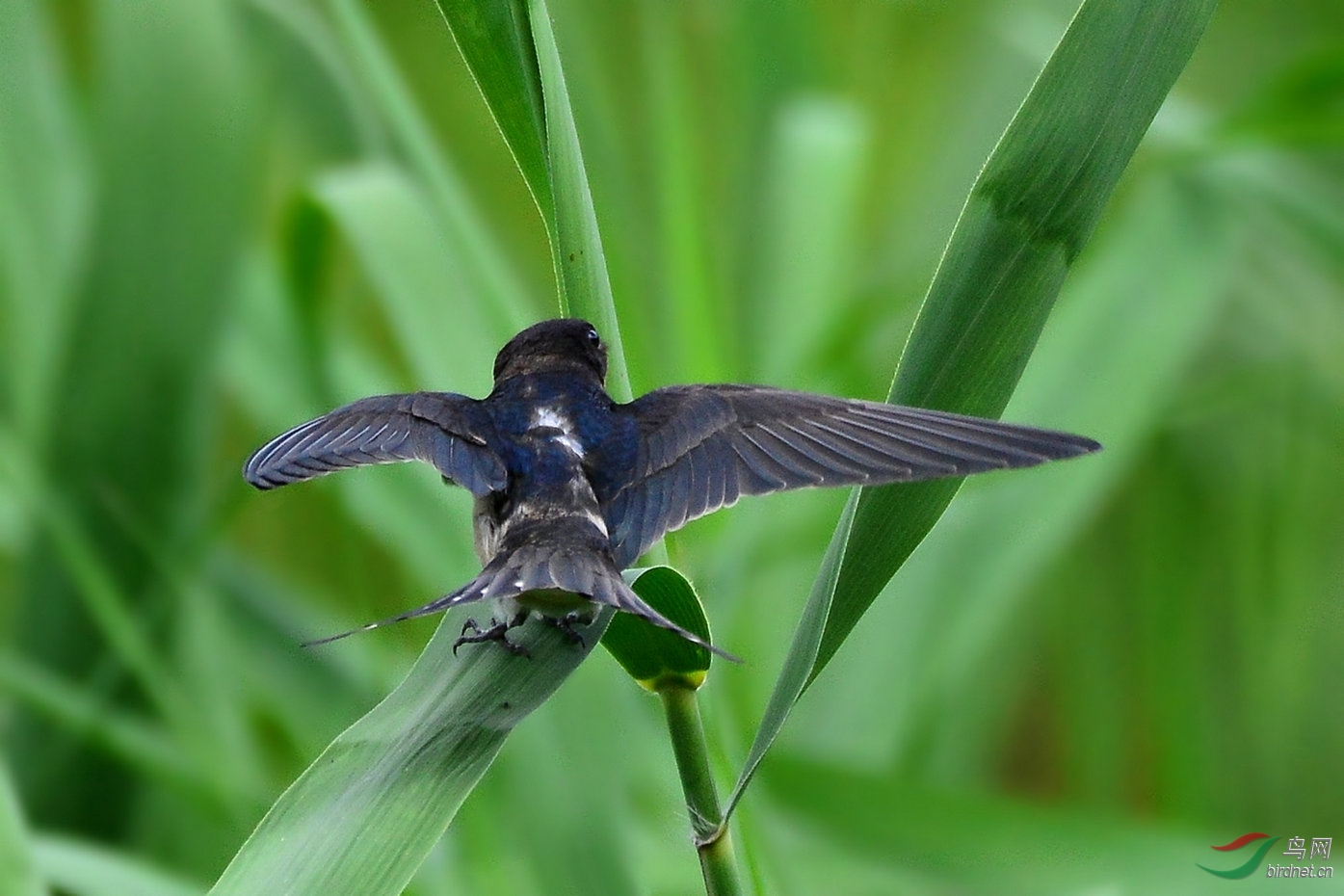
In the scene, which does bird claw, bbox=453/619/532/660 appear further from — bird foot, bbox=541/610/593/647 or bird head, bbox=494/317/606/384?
bird head, bbox=494/317/606/384

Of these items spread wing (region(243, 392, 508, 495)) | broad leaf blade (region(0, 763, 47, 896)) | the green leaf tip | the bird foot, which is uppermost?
spread wing (region(243, 392, 508, 495))

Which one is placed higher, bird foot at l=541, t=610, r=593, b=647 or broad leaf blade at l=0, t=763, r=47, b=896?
bird foot at l=541, t=610, r=593, b=647

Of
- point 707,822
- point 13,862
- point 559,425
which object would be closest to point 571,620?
point 559,425

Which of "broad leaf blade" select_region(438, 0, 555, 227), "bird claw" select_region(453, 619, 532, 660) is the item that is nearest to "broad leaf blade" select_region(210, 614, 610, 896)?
"bird claw" select_region(453, 619, 532, 660)

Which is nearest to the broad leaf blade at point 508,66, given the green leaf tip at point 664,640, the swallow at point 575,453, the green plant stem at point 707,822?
the swallow at point 575,453

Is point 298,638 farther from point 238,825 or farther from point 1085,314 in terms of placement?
point 1085,314
